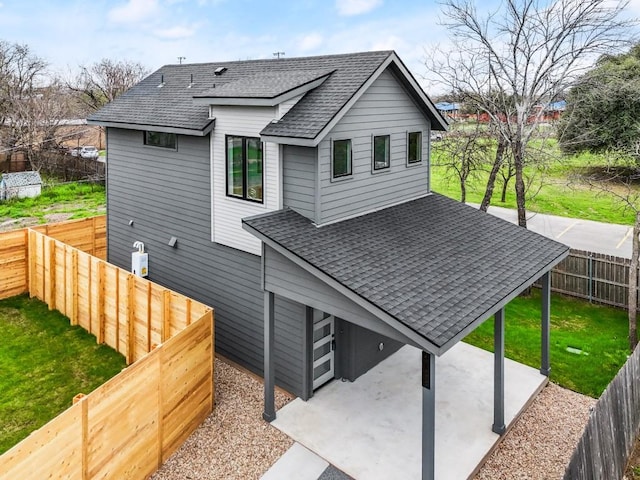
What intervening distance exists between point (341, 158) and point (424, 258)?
2643 millimetres

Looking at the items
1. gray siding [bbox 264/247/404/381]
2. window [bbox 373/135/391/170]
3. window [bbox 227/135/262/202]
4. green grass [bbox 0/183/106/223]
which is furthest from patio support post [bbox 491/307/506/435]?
green grass [bbox 0/183/106/223]

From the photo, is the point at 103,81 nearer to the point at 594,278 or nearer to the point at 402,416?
the point at 594,278

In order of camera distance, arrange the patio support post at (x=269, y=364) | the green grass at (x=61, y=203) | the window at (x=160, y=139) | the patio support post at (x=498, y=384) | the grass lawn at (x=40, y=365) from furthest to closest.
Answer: the green grass at (x=61, y=203) → the window at (x=160, y=139) → the grass lawn at (x=40, y=365) → the patio support post at (x=269, y=364) → the patio support post at (x=498, y=384)

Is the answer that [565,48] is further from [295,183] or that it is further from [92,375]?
[92,375]

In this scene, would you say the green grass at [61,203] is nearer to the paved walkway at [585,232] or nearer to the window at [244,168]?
the window at [244,168]

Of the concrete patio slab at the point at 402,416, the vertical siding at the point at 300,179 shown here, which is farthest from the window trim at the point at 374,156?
the concrete patio slab at the point at 402,416

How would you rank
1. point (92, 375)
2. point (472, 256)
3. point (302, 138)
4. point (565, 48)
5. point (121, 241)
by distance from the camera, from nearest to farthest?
point (302, 138), point (472, 256), point (92, 375), point (121, 241), point (565, 48)

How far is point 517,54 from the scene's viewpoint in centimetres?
1606

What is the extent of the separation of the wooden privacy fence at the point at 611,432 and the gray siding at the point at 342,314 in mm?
2620

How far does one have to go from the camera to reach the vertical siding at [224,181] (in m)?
9.86

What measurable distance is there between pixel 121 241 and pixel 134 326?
464 centimetres

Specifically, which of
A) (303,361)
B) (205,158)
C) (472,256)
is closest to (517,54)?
(472,256)

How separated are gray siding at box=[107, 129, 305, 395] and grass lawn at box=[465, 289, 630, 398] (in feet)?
18.3

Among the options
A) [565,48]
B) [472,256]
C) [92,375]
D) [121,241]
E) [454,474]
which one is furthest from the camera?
[565,48]
